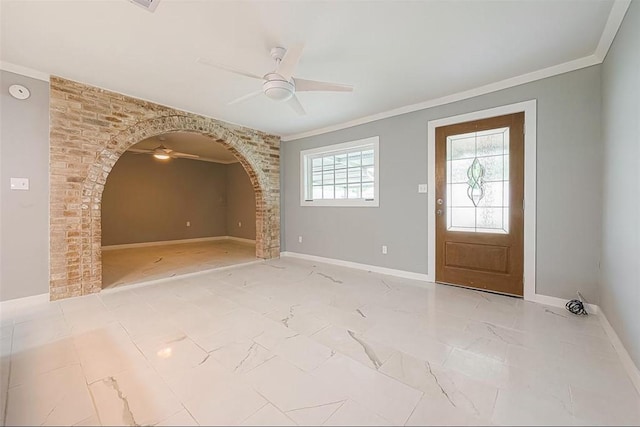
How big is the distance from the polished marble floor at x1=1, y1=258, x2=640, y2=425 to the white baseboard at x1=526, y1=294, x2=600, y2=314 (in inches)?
5.1

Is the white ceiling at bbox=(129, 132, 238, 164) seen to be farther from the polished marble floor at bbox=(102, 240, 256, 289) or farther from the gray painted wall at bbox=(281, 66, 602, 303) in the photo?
the gray painted wall at bbox=(281, 66, 602, 303)

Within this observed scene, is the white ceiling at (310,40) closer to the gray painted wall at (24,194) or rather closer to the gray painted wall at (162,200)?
the gray painted wall at (24,194)

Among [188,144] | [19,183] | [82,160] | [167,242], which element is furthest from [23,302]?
[167,242]

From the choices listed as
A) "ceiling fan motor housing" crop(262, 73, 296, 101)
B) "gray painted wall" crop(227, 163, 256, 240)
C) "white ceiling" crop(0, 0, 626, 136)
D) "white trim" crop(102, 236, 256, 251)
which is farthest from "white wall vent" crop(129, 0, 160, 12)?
"white trim" crop(102, 236, 256, 251)

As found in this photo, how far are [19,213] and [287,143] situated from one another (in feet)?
13.0

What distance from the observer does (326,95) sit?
3.42 m

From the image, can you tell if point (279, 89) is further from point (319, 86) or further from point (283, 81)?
point (319, 86)

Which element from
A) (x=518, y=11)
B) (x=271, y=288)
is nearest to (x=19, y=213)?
(x=271, y=288)

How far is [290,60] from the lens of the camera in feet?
7.09

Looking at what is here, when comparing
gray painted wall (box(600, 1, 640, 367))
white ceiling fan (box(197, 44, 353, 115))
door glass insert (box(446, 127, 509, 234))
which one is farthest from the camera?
door glass insert (box(446, 127, 509, 234))

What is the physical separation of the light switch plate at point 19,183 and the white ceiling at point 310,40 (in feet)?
3.84

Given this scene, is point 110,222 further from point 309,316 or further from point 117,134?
point 309,316

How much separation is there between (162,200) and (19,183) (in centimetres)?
482

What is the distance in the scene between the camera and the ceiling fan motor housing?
234 centimetres
